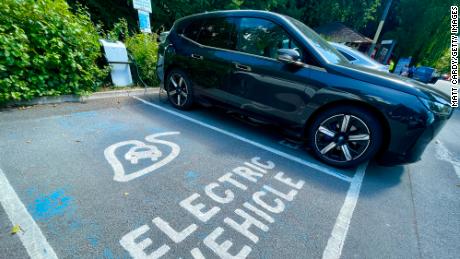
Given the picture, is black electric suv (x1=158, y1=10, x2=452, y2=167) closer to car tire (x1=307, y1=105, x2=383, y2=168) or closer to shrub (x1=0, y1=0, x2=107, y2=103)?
car tire (x1=307, y1=105, x2=383, y2=168)

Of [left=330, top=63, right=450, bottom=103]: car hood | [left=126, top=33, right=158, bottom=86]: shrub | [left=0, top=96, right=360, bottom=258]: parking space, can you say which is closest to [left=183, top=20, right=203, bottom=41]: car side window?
[left=0, top=96, right=360, bottom=258]: parking space

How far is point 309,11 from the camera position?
19.8 metres

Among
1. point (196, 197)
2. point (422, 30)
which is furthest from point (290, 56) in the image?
point (422, 30)

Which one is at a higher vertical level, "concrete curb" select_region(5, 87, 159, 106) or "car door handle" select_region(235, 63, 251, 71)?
"car door handle" select_region(235, 63, 251, 71)

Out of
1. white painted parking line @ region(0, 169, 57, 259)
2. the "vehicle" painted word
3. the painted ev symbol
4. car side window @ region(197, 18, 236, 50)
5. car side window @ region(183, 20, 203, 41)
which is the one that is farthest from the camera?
car side window @ region(183, 20, 203, 41)

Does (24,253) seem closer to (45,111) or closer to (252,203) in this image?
(252,203)

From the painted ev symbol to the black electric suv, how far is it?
1330mm

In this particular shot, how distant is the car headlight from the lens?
2482 millimetres

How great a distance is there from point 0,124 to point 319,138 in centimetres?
455

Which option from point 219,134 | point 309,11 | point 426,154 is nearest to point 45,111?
point 219,134

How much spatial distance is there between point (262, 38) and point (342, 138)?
1898 mm

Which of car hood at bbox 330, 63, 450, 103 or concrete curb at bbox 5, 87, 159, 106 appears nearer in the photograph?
car hood at bbox 330, 63, 450, 103

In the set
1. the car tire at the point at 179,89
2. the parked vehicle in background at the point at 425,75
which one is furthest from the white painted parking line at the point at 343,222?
the parked vehicle in background at the point at 425,75

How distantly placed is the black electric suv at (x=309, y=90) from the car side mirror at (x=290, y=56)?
1 cm
